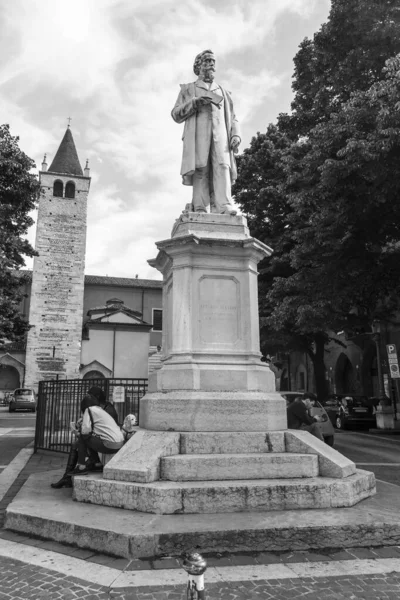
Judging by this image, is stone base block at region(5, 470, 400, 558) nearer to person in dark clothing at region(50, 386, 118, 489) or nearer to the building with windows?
person in dark clothing at region(50, 386, 118, 489)

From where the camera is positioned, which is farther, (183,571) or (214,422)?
(214,422)

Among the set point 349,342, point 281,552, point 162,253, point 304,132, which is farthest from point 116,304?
point 281,552

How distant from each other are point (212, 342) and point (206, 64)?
4.35 metres

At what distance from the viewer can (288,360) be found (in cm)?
3650

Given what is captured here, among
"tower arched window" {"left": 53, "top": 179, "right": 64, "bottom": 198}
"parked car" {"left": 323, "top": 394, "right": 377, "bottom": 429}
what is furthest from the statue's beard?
"tower arched window" {"left": 53, "top": 179, "right": 64, "bottom": 198}

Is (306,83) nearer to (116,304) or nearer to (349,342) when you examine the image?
(349,342)

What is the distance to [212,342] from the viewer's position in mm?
6191

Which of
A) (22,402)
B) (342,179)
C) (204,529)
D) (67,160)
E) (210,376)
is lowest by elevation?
(204,529)

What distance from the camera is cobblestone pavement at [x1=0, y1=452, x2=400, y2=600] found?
3131mm

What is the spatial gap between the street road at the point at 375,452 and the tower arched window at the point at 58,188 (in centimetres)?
3697

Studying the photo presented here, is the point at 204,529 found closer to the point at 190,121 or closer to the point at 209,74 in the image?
the point at 190,121

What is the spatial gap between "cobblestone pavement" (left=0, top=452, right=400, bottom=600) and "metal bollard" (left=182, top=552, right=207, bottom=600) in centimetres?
88

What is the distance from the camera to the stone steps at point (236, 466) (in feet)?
16.1

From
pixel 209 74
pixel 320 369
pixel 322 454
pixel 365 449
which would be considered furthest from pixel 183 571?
pixel 320 369
